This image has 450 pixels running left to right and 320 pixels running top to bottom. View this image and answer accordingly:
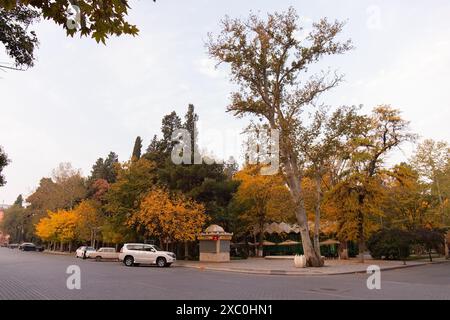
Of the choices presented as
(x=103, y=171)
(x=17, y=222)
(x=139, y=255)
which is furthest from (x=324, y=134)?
(x=17, y=222)

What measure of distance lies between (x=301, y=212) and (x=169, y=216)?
1346cm

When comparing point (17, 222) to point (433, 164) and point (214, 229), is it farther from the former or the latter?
point (433, 164)

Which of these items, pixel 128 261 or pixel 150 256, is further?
pixel 128 261

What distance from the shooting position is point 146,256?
3123cm

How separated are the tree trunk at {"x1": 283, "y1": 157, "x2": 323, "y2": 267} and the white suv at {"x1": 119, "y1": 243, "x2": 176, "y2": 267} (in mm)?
10882

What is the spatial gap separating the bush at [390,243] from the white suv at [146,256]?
22.1m

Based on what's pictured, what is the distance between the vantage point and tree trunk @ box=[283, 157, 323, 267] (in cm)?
2866

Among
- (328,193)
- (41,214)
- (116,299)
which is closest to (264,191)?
(328,193)

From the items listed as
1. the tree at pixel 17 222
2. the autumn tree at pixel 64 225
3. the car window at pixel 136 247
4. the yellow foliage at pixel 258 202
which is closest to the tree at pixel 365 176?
the yellow foliage at pixel 258 202

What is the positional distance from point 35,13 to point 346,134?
23641 millimetres

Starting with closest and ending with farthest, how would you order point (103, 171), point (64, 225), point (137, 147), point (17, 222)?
point (64, 225) → point (137, 147) → point (103, 171) → point (17, 222)

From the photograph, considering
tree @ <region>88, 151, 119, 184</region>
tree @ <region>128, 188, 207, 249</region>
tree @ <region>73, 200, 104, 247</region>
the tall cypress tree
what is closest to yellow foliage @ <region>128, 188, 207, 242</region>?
tree @ <region>128, 188, 207, 249</region>

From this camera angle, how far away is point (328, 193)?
117 ft

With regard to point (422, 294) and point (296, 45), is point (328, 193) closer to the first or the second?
point (296, 45)
